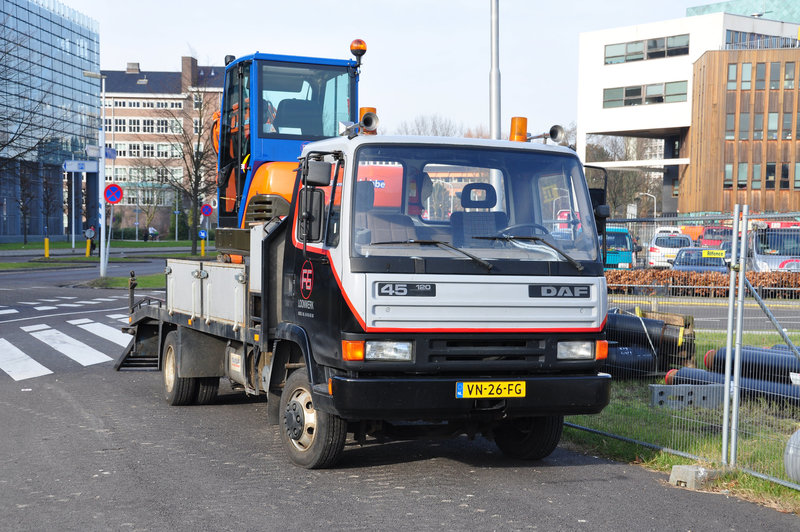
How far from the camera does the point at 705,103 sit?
60.9m

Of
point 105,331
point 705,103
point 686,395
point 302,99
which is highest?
point 705,103

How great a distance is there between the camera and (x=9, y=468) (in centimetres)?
684

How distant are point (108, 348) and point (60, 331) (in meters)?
2.79

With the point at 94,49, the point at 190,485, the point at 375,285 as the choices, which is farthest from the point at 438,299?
the point at 94,49

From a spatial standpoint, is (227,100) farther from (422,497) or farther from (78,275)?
(78,275)

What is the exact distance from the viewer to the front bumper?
239 inches

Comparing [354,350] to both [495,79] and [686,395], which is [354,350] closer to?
[686,395]

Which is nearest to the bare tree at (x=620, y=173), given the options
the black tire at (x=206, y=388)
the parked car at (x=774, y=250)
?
the black tire at (x=206, y=388)

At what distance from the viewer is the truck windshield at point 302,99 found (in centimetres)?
1094

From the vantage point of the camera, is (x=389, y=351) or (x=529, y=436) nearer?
(x=389, y=351)

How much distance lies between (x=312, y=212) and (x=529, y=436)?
2513 mm

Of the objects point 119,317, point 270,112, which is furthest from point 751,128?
point 270,112

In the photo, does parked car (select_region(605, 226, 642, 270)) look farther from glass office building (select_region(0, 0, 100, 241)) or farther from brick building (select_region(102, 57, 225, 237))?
brick building (select_region(102, 57, 225, 237))

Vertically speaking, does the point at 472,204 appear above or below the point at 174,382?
above
